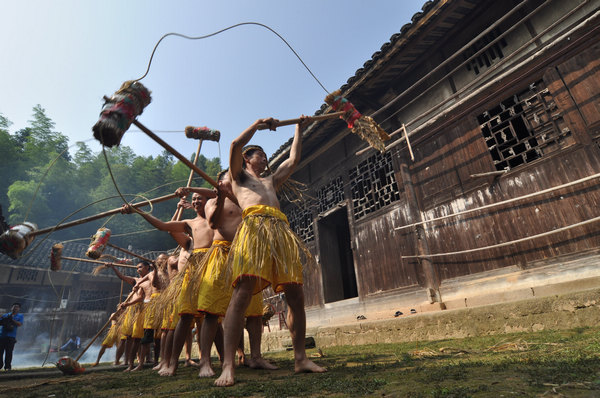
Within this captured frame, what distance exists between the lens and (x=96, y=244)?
5.23 meters

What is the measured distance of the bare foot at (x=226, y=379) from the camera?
1796mm

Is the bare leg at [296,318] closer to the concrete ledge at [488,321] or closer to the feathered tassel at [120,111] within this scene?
the feathered tassel at [120,111]

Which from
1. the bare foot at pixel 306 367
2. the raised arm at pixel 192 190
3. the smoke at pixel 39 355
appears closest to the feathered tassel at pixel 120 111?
the raised arm at pixel 192 190

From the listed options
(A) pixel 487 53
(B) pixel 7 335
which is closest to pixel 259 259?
(A) pixel 487 53

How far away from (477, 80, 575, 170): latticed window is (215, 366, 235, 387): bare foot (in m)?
4.72

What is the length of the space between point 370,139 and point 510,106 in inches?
94.5

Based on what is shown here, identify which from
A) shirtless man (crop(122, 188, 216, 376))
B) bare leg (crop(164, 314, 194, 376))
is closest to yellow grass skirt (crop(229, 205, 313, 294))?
shirtless man (crop(122, 188, 216, 376))

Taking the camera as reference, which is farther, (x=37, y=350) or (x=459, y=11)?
(x=37, y=350)

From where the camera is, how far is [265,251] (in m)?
2.24

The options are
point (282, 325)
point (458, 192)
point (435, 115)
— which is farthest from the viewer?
point (282, 325)

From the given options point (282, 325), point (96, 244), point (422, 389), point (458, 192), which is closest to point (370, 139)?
point (458, 192)

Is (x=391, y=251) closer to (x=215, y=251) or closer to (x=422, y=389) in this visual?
(x=215, y=251)

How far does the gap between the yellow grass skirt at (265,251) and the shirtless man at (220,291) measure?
1.44 feet

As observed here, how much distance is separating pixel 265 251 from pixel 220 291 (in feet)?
3.06
